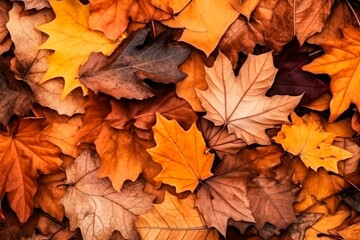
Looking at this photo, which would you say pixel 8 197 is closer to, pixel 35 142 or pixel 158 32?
pixel 35 142

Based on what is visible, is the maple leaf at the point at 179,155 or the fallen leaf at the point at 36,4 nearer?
the maple leaf at the point at 179,155

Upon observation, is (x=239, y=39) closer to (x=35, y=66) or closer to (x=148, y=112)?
(x=148, y=112)

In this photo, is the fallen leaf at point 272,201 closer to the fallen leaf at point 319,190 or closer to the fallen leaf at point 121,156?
the fallen leaf at point 319,190

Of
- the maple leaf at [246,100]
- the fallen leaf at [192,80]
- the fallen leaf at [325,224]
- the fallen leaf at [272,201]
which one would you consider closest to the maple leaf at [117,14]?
the fallen leaf at [192,80]

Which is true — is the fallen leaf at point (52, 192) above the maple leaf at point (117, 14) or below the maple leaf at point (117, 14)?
below

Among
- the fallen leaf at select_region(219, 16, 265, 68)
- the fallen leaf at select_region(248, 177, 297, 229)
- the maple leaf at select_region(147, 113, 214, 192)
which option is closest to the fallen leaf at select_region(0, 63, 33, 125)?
the maple leaf at select_region(147, 113, 214, 192)

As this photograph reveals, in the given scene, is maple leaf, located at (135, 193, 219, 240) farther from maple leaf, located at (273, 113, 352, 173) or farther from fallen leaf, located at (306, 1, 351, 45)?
fallen leaf, located at (306, 1, 351, 45)
